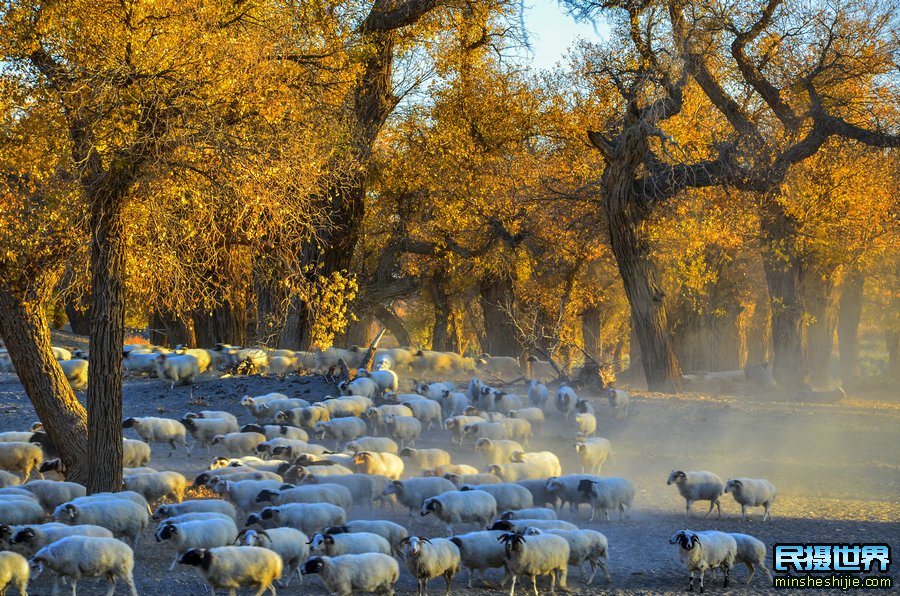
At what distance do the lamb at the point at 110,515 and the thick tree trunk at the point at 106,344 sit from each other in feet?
3.71

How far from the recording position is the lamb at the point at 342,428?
19000 mm

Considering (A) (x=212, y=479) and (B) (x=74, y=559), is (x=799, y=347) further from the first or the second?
(B) (x=74, y=559)

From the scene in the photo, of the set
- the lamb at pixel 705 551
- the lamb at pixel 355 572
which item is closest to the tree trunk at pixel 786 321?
the lamb at pixel 705 551

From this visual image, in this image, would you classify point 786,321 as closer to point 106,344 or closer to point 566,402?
point 566,402

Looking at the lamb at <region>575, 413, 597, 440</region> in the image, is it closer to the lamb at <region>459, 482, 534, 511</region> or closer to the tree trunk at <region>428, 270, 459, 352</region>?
the lamb at <region>459, 482, 534, 511</region>

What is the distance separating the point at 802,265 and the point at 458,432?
1661cm

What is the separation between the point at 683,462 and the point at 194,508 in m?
10.6

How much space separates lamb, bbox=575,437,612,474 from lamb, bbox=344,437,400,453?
130 inches

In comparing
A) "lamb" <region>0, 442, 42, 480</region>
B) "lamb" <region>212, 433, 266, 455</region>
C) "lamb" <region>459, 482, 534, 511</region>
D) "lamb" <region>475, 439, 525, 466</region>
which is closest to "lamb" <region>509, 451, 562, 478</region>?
"lamb" <region>475, 439, 525, 466</region>

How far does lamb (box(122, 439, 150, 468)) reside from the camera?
15844 millimetres

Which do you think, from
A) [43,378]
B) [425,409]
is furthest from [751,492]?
[43,378]

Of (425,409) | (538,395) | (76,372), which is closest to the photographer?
(425,409)

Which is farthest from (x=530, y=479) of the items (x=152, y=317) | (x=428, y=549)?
(x=152, y=317)

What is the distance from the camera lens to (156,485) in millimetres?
13414
